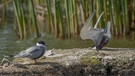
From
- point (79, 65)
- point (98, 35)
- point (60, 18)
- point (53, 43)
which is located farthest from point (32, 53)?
point (53, 43)

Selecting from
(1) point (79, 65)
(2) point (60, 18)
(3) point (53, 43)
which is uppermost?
(2) point (60, 18)

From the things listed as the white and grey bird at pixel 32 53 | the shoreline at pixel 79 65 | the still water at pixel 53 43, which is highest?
the white and grey bird at pixel 32 53

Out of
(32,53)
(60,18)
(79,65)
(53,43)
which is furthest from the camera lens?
(53,43)

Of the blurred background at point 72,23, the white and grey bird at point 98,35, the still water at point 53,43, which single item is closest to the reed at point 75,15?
the blurred background at point 72,23

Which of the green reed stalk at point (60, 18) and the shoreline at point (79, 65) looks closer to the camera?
the shoreline at point (79, 65)

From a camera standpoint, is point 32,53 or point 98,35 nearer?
point 32,53

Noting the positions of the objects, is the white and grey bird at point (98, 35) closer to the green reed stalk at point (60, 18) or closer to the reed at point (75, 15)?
the reed at point (75, 15)

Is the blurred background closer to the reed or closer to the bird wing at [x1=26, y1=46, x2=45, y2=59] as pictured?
the reed

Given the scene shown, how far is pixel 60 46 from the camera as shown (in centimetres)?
1162

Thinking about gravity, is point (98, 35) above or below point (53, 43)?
above

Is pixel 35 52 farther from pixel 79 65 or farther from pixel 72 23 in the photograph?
pixel 72 23

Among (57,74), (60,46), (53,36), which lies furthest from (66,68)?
(53,36)

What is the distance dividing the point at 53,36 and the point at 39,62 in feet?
16.2

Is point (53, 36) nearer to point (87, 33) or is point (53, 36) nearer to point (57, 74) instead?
point (87, 33)
